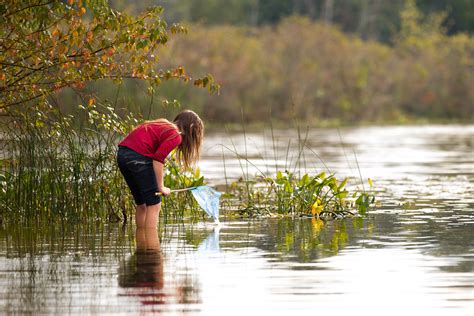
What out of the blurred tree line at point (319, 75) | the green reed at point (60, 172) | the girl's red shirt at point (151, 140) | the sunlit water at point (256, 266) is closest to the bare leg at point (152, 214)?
the sunlit water at point (256, 266)

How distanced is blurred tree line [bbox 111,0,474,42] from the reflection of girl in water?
66689 millimetres

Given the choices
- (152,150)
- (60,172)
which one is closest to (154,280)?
(152,150)

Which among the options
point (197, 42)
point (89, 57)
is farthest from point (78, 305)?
point (197, 42)

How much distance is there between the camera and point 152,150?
1298cm

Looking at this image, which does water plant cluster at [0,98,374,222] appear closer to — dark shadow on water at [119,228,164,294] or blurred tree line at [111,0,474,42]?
dark shadow on water at [119,228,164,294]

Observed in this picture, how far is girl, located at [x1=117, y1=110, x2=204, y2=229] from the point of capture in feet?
42.2

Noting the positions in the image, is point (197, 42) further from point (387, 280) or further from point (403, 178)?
point (387, 280)

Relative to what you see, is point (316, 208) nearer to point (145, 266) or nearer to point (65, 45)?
point (65, 45)

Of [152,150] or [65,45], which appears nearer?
[152,150]

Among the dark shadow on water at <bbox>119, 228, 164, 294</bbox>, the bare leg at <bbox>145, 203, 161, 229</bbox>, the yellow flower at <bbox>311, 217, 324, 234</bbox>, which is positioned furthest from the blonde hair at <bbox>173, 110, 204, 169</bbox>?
the yellow flower at <bbox>311, 217, 324, 234</bbox>

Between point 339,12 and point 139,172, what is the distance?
246 feet

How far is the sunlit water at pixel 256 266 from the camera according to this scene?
880cm

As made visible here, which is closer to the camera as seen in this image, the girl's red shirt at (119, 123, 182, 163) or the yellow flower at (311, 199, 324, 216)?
the girl's red shirt at (119, 123, 182, 163)

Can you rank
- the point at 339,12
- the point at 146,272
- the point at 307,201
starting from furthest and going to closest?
the point at 339,12
the point at 307,201
the point at 146,272
